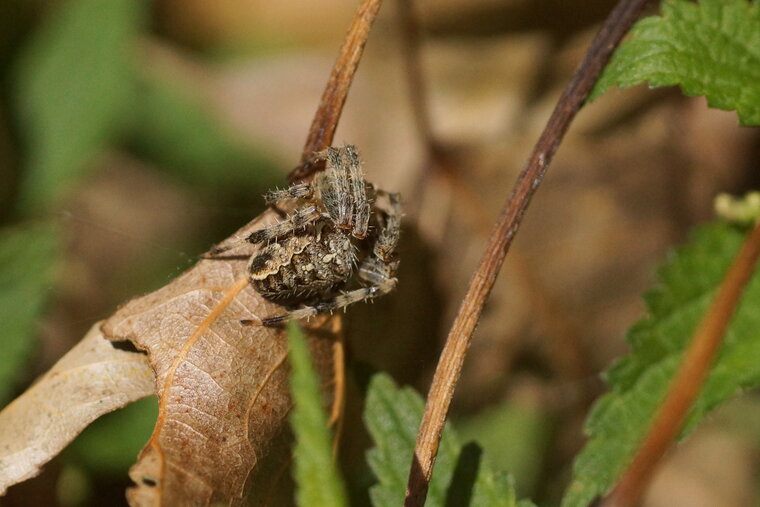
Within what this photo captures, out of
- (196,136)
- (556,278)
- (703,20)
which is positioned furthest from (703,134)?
(196,136)

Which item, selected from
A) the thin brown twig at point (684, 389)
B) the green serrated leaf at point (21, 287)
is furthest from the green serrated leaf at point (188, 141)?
the thin brown twig at point (684, 389)

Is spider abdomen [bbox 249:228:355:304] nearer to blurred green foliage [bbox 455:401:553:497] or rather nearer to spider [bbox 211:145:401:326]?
spider [bbox 211:145:401:326]

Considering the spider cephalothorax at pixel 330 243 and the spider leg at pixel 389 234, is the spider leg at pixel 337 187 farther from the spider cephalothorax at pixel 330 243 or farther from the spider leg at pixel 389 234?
the spider leg at pixel 389 234

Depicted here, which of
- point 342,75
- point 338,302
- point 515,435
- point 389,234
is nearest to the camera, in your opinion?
point 342,75

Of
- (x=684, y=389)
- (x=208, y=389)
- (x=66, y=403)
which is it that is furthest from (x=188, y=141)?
(x=684, y=389)

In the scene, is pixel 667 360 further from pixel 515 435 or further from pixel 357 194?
pixel 515 435
